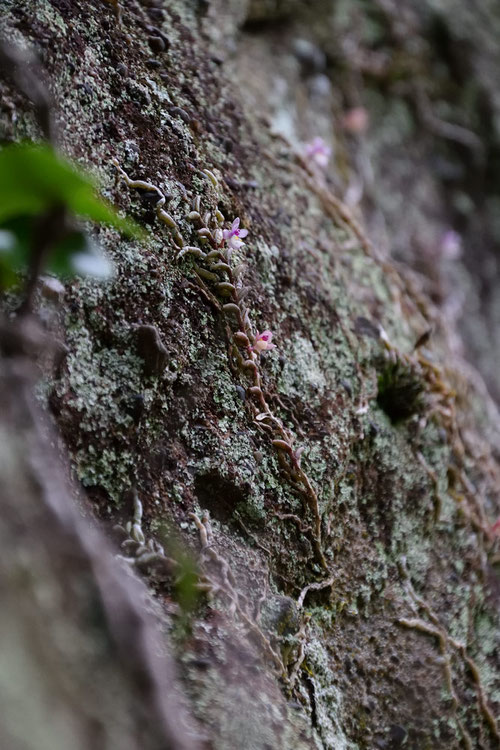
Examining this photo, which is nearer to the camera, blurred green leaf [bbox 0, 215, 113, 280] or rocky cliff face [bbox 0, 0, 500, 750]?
blurred green leaf [bbox 0, 215, 113, 280]

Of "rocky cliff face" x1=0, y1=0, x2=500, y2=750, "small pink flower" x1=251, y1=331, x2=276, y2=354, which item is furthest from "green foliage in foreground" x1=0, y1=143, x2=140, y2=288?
"small pink flower" x1=251, y1=331, x2=276, y2=354

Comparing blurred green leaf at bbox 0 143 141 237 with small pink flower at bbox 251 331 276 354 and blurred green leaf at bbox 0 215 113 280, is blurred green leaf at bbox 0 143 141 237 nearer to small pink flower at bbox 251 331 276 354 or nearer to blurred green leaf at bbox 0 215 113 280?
blurred green leaf at bbox 0 215 113 280

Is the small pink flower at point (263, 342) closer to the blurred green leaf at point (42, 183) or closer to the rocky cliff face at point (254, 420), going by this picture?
the rocky cliff face at point (254, 420)

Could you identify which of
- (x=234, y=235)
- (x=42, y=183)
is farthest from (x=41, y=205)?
(x=234, y=235)

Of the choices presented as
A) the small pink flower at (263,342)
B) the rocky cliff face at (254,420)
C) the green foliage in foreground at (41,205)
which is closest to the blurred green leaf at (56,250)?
the green foliage in foreground at (41,205)

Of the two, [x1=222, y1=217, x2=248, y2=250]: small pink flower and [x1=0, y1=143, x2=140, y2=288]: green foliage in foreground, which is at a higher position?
[x1=222, y1=217, x2=248, y2=250]: small pink flower

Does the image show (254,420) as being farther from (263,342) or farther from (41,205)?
(41,205)

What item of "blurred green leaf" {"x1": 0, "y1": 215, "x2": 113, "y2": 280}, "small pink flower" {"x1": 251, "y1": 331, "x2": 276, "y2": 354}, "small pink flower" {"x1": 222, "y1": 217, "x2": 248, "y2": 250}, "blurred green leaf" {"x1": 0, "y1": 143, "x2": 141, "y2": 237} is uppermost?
"small pink flower" {"x1": 222, "y1": 217, "x2": 248, "y2": 250}
